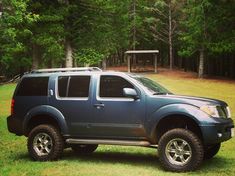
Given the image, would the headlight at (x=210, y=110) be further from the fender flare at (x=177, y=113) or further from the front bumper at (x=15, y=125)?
the front bumper at (x=15, y=125)

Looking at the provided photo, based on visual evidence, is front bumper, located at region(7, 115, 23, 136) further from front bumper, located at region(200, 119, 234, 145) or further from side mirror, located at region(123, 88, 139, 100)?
front bumper, located at region(200, 119, 234, 145)

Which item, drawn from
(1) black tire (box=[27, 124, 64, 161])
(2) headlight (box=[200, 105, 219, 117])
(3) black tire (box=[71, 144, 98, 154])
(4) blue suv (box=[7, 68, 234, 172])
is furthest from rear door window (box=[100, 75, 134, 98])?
(3) black tire (box=[71, 144, 98, 154])

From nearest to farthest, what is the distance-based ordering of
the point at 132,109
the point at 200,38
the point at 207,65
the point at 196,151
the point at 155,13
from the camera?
the point at 196,151, the point at 132,109, the point at 200,38, the point at 207,65, the point at 155,13

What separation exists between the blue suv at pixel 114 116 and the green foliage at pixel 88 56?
27.0 metres

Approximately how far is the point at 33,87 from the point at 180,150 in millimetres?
4261

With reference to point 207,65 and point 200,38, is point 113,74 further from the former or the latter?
point 207,65

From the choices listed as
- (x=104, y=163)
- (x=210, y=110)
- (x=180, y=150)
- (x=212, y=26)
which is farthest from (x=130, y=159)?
(x=212, y=26)

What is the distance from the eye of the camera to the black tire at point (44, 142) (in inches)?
508

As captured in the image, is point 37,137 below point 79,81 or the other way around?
below

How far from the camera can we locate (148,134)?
1202cm

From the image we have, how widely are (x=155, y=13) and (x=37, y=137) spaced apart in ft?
188

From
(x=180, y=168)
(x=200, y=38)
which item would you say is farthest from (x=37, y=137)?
(x=200, y=38)

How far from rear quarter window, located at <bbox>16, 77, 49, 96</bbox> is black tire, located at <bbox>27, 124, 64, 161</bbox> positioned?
Result: 35.2 inches

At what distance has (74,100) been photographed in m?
12.9
